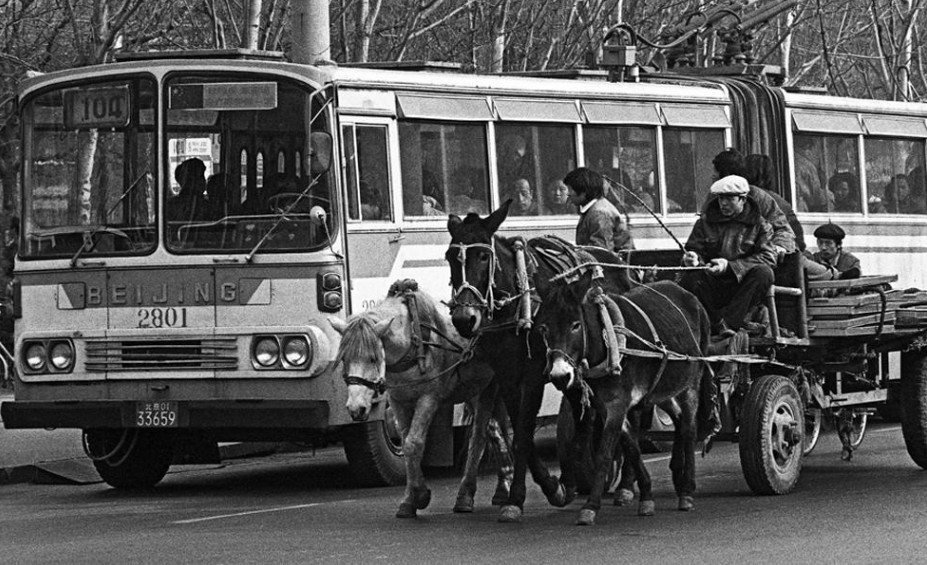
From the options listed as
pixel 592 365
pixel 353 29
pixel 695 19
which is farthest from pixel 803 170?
pixel 592 365

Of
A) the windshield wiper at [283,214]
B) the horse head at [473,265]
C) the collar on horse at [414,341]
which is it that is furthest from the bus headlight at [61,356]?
the horse head at [473,265]

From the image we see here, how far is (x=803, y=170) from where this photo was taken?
1955cm

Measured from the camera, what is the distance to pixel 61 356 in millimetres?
14297

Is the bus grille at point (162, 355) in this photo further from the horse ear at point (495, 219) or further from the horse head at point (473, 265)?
the horse ear at point (495, 219)

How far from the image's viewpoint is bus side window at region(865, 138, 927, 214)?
66.5 ft

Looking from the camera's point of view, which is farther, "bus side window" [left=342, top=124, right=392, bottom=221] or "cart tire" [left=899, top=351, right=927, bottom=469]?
"cart tire" [left=899, top=351, right=927, bottom=469]

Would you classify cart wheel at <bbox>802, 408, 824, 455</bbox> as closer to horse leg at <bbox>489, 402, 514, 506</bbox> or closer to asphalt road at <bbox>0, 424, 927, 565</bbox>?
asphalt road at <bbox>0, 424, 927, 565</bbox>

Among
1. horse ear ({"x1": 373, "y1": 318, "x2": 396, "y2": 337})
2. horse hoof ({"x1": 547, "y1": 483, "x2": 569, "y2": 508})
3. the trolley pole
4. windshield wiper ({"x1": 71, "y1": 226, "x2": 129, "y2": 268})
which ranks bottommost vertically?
horse hoof ({"x1": 547, "y1": 483, "x2": 569, "y2": 508})

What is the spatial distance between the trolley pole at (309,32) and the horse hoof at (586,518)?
6801 millimetres

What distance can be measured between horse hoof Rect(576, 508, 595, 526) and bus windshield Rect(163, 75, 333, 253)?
3260 mm

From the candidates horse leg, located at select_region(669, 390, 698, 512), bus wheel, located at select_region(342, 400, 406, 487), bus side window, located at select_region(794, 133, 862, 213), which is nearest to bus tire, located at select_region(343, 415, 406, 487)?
bus wheel, located at select_region(342, 400, 406, 487)

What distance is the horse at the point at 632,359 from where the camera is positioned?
1147 cm

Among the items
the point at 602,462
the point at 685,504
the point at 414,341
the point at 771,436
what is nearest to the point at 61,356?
the point at 414,341

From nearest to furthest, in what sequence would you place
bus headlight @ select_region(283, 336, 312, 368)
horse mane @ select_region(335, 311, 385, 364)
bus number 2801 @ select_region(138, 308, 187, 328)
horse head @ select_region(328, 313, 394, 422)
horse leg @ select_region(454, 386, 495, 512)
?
horse head @ select_region(328, 313, 394, 422) < horse mane @ select_region(335, 311, 385, 364) < horse leg @ select_region(454, 386, 495, 512) < bus headlight @ select_region(283, 336, 312, 368) < bus number 2801 @ select_region(138, 308, 187, 328)
